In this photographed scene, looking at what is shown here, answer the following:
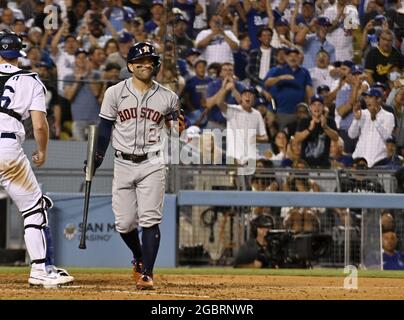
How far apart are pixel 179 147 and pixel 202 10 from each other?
11.0ft

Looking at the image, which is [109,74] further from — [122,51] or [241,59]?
[241,59]

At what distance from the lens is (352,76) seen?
14.2m

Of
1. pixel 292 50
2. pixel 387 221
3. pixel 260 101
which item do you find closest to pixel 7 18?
pixel 260 101

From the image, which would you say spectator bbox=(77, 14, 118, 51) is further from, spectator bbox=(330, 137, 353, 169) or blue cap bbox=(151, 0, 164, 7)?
spectator bbox=(330, 137, 353, 169)

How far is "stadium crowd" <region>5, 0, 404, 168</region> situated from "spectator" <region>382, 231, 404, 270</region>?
1.24 meters

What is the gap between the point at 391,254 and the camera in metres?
12.6

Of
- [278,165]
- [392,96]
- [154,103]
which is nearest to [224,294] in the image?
[154,103]

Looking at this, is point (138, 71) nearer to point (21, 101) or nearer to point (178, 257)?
point (21, 101)

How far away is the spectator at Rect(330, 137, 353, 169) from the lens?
44.1ft

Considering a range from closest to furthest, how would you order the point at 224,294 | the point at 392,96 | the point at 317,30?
the point at 224,294, the point at 392,96, the point at 317,30

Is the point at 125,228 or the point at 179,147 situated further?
the point at 179,147

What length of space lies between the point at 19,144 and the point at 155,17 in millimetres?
7601

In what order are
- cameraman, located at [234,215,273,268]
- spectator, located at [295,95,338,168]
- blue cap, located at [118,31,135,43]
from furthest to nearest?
blue cap, located at [118,31,135,43] < spectator, located at [295,95,338,168] < cameraman, located at [234,215,273,268]

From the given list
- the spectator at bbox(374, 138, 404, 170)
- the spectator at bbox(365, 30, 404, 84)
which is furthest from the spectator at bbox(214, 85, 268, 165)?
the spectator at bbox(365, 30, 404, 84)
